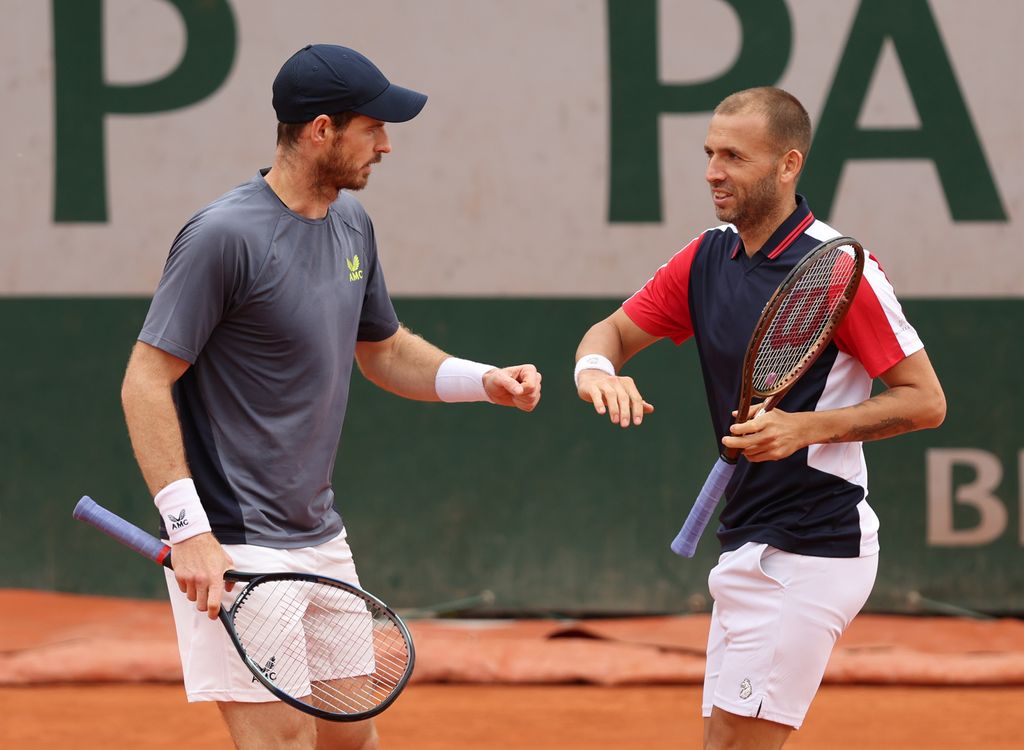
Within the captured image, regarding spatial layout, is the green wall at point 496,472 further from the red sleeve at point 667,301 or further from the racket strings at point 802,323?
the racket strings at point 802,323

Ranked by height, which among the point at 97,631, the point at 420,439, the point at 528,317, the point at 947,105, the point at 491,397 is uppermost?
the point at 947,105

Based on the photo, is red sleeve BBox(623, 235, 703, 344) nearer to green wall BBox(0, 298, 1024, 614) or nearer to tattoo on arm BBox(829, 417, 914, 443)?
tattoo on arm BBox(829, 417, 914, 443)

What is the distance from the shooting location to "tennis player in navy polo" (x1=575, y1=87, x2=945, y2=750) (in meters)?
3.40

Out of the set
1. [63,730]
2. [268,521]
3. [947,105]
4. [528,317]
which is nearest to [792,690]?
[268,521]

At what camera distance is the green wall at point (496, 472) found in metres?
6.88

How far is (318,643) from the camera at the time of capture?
346 centimetres

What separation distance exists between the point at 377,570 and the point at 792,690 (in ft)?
12.2

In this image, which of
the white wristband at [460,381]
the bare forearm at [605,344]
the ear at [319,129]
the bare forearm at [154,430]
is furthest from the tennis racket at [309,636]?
the ear at [319,129]

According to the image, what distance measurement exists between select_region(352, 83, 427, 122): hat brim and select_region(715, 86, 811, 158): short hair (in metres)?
0.73

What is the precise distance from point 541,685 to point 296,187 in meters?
3.31

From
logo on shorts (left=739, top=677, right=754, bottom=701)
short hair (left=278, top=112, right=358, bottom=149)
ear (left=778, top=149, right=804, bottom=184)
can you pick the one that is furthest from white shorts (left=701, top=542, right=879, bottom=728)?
short hair (left=278, top=112, right=358, bottom=149)

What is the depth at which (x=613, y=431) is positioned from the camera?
22.7 ft

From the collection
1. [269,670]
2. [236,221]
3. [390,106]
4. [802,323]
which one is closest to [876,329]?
[802,323]

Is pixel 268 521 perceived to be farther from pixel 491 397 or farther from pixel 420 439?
pixel 420 439
